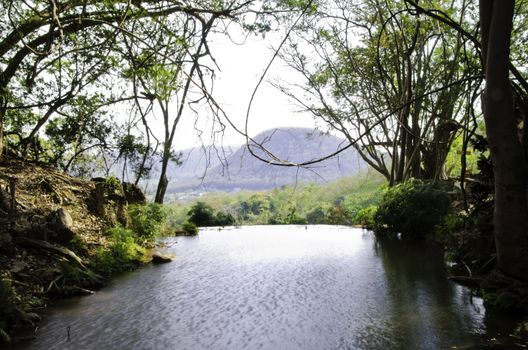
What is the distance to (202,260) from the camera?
12133 mm

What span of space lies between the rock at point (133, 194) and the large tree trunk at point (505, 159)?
450 inches

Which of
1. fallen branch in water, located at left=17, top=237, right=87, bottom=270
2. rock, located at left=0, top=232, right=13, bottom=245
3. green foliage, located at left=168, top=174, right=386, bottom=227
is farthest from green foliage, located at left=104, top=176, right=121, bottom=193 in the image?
green foliage, located at left=168, top=174, right=386, bottom=227

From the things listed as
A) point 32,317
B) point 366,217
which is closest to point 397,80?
point 366,217

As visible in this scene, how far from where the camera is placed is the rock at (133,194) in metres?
14.5

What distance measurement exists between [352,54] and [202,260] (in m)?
13.6

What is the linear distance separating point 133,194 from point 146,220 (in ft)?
3.84

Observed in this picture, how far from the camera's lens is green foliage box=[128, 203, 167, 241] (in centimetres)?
1380

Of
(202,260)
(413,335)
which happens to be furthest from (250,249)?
(413,335)

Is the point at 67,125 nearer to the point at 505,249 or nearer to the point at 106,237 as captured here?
the point at 106,237

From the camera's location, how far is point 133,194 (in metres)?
14.7

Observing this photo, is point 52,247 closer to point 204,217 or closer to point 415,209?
point 415,209

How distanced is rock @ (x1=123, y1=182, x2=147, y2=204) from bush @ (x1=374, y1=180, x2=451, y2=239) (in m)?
8.93

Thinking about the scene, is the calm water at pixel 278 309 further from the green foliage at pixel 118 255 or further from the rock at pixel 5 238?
the rock at pixel 5 238

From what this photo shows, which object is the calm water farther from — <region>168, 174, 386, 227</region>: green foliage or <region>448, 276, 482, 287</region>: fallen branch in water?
<region>168, 174, 386, 227</region>: green foliage
